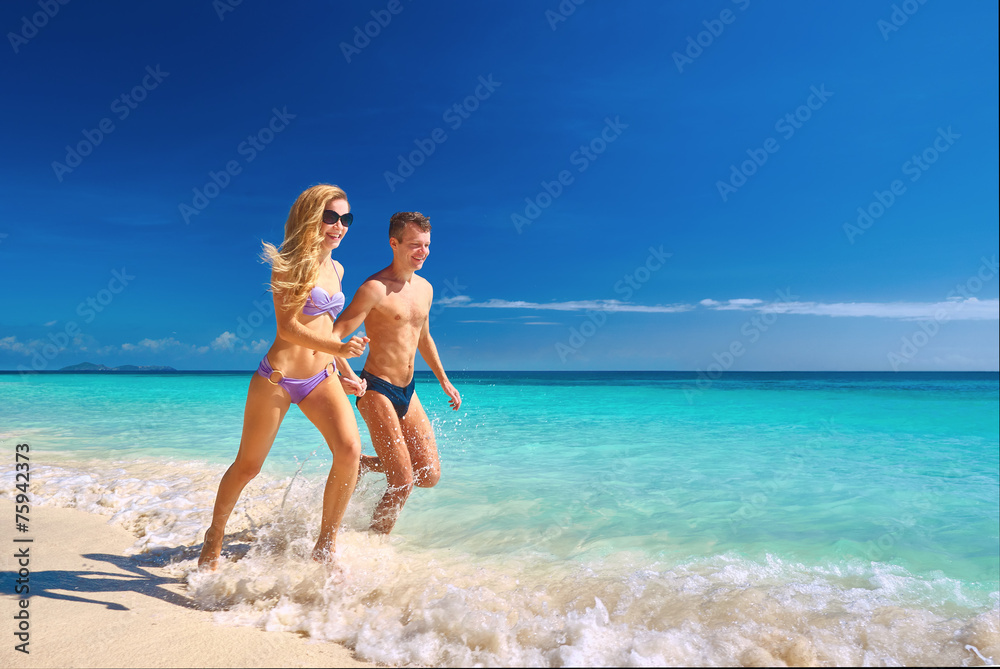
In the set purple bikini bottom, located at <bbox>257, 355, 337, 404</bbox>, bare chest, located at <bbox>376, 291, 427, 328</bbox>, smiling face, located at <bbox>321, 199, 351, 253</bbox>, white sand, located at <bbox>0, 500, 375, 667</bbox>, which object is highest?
smiling face, located at <bbox>321, 199, 351, 253</bbox>

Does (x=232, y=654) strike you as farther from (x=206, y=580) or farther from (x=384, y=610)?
(x=206, y=580)

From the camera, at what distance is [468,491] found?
600cm

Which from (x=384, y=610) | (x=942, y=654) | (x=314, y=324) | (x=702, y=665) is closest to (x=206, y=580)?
(x=384, y=610)

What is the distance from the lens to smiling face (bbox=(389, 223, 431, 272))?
3826 millimetres

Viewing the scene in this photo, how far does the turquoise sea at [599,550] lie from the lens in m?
2.60

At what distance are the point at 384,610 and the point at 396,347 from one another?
1.75 metres

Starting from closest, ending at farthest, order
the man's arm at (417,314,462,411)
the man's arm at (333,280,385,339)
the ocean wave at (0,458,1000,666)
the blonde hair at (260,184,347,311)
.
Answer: the ocean wave at (0,458,1000,666), the blonde hair at (260,184,347,311), the man's arm at (333,280,385,339), the man's arm at (417,314,462,411)

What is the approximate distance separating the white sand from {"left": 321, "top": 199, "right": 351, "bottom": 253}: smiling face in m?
2.08

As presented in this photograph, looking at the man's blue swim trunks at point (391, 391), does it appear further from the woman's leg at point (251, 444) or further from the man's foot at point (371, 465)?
the woman's leg at point (251, 444)

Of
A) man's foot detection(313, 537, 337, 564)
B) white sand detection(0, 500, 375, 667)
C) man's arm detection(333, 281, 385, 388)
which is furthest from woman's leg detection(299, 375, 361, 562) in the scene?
white sand detection(0, 500, 375, 667)

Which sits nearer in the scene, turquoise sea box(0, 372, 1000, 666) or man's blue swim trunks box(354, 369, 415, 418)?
turquoise sea box(0, 372, 1000, 666)

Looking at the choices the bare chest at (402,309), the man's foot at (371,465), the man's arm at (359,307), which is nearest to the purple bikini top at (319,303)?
the man's arm at (359,307)

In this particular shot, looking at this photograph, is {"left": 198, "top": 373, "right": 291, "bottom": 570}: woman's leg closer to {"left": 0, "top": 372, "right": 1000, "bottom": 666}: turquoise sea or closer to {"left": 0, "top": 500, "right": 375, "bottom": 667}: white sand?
{"left": 0, "top": 372, "right": 1000, "bottom": 666}: turquoise sea

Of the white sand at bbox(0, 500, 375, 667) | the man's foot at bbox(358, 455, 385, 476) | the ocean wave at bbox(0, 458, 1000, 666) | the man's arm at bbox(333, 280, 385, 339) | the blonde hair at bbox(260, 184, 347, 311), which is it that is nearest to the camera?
the white sand at bbox(0, 500, 375, 667)
